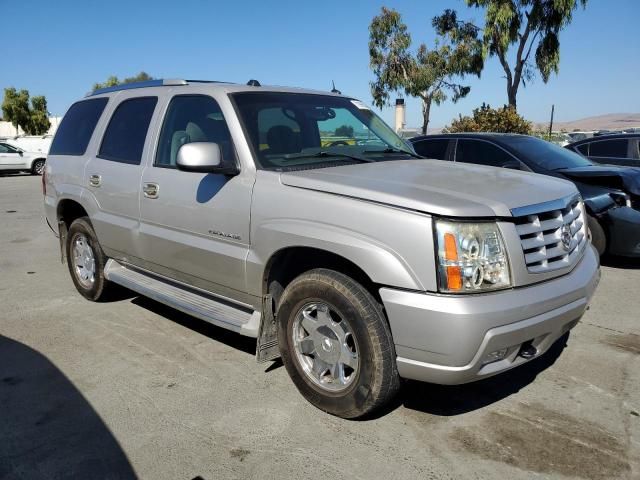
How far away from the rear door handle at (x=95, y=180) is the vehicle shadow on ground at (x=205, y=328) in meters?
1.24

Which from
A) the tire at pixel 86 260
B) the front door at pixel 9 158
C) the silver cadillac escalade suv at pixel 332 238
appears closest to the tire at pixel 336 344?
the silver cadillac escalade suv at pixel 332 238

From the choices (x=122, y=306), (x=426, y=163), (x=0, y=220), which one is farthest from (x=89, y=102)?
(x=0, y=220)

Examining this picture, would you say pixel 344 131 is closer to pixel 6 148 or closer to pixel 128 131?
pixel 128 131

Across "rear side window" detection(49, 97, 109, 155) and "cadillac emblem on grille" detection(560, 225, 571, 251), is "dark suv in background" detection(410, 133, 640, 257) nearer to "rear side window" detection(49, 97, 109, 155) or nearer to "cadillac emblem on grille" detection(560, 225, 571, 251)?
"cadillac emblem on grille" detection(560, 225, 571, 251)

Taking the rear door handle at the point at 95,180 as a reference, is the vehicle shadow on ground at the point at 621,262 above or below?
below

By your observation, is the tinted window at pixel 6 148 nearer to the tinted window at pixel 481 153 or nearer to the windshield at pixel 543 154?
the tinted window at pixel 481 153

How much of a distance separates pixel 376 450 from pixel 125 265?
9.63 ft

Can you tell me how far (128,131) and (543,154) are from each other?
5132mm

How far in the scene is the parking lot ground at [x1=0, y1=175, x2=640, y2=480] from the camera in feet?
8.98

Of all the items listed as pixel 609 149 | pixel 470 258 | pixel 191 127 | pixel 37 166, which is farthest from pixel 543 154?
pixel 37 166

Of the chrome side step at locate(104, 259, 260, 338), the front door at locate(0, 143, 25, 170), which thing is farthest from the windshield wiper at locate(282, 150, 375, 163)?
the front door at locate(0, 143, 25, 170)

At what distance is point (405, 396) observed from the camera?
3.50 metres

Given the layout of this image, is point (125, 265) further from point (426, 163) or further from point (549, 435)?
point (549, 435)

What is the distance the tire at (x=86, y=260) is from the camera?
5.05 meters
